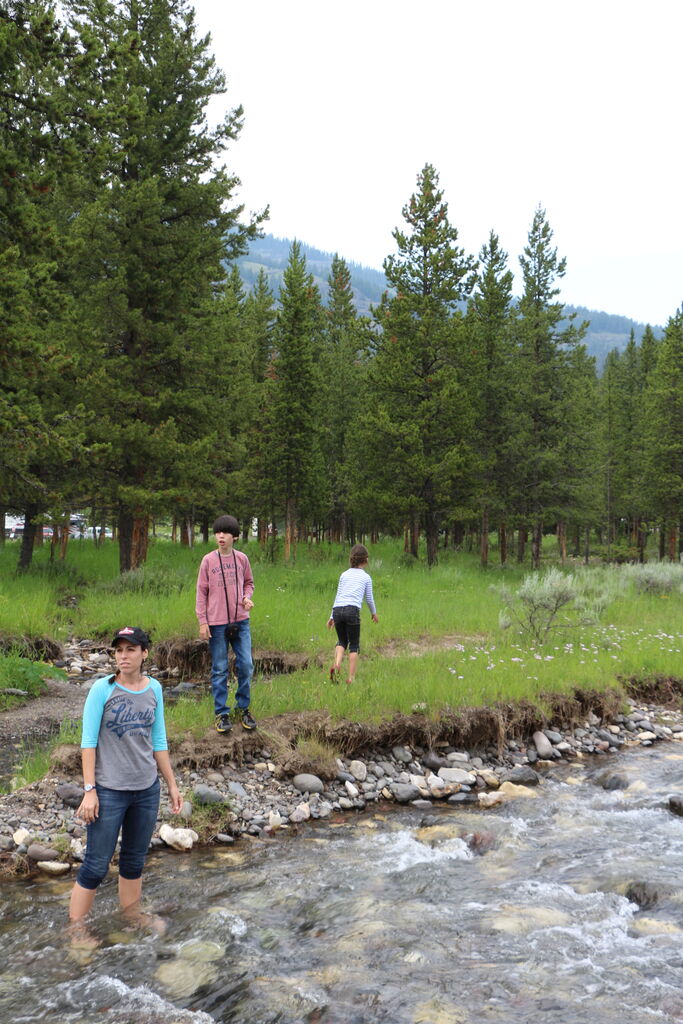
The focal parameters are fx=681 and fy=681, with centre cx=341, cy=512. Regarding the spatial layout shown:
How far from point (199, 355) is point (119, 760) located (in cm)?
1609

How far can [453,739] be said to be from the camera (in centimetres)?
891

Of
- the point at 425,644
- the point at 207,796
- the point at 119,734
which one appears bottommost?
the point at 207,796

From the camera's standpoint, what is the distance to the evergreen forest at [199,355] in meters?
10.2

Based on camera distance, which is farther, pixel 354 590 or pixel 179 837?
pixel 354 590

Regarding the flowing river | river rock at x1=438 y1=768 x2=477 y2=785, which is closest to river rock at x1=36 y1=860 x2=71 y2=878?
the flowing river

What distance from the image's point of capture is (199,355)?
19.2 metres

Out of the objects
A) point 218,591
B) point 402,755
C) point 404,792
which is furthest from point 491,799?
point 218,591

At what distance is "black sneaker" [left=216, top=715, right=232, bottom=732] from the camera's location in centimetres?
786

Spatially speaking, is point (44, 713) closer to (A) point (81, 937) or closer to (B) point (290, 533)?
(A) point (81, 937)

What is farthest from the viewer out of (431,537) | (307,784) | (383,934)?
(431,537)

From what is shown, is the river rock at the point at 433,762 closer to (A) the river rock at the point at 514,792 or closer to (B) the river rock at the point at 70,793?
(A) the river rock at the point at 514,792

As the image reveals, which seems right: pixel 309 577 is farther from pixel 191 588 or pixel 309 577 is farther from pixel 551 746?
pixel 551 746

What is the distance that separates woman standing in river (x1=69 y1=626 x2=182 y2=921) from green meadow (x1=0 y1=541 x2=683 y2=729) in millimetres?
3453

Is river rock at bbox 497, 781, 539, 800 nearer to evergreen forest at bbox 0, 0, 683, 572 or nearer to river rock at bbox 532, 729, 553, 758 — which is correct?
river rock at bbox 532, 729, 553, 758
